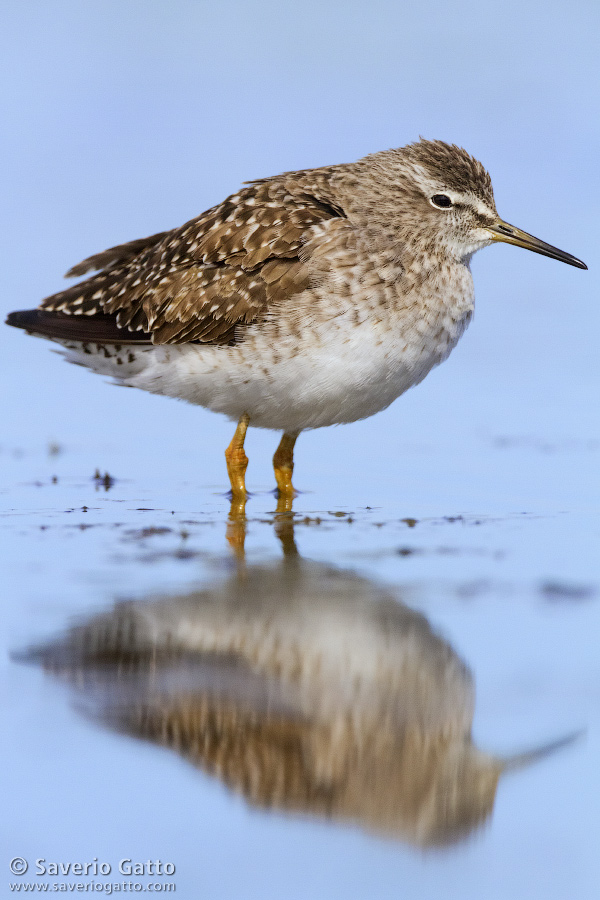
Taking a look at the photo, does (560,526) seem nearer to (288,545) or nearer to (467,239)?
(288,545)

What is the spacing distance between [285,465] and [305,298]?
1.74 metres

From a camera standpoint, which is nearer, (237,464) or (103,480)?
(237,464)

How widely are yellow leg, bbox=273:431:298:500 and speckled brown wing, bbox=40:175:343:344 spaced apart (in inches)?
50.7

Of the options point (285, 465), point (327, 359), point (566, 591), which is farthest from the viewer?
point (285, 465)

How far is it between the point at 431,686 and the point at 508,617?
1014 mm

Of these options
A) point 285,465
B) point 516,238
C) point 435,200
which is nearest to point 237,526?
point 285,465

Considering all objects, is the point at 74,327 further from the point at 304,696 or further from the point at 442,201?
the point at 304,696

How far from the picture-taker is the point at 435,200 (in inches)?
336

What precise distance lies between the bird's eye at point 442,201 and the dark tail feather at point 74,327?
2.53 m

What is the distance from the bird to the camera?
7.72 meters

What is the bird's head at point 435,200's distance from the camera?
8.34 metres

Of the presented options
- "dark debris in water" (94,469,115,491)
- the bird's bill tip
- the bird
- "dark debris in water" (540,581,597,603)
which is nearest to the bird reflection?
"dark debris in water" (540,581,597,603)

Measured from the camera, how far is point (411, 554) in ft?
21.2

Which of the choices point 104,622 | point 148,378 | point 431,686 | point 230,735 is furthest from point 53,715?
point 148,378
